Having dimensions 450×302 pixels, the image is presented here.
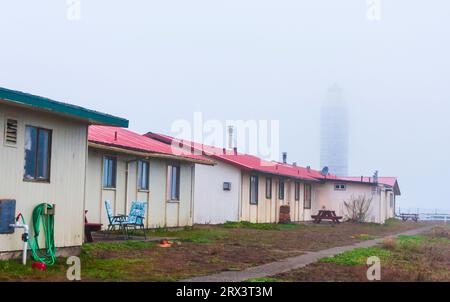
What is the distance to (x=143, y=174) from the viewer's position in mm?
20281

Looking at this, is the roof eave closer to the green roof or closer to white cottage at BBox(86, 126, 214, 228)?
white cottage at BBox(86, 126, 214, 228)

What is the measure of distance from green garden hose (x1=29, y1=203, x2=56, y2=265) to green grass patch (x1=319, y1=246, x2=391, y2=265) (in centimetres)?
575

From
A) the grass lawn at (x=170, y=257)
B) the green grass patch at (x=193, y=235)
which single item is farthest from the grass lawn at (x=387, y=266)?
the green grass patch at (x=193, y=235)

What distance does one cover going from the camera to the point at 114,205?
18.7 metres

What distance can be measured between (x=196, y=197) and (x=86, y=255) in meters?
15.2

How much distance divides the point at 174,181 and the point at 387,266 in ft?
33.6

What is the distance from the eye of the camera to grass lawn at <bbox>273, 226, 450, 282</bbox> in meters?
11.4

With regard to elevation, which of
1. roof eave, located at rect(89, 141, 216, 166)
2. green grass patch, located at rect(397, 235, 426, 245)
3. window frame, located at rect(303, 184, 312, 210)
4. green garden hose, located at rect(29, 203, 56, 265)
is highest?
roof eave, located at rect(89, 141, 216, 166)

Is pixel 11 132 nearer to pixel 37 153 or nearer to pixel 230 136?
pixel 37 153

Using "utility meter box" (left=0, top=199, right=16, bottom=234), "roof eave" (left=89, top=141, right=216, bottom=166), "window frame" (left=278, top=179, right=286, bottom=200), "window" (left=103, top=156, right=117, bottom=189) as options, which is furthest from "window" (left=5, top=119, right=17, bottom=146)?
"window frame" (left=278, top=179, right=286, bottom=200)

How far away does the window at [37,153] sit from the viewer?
1159 centimetres

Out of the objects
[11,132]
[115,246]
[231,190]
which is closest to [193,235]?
[115,246]
